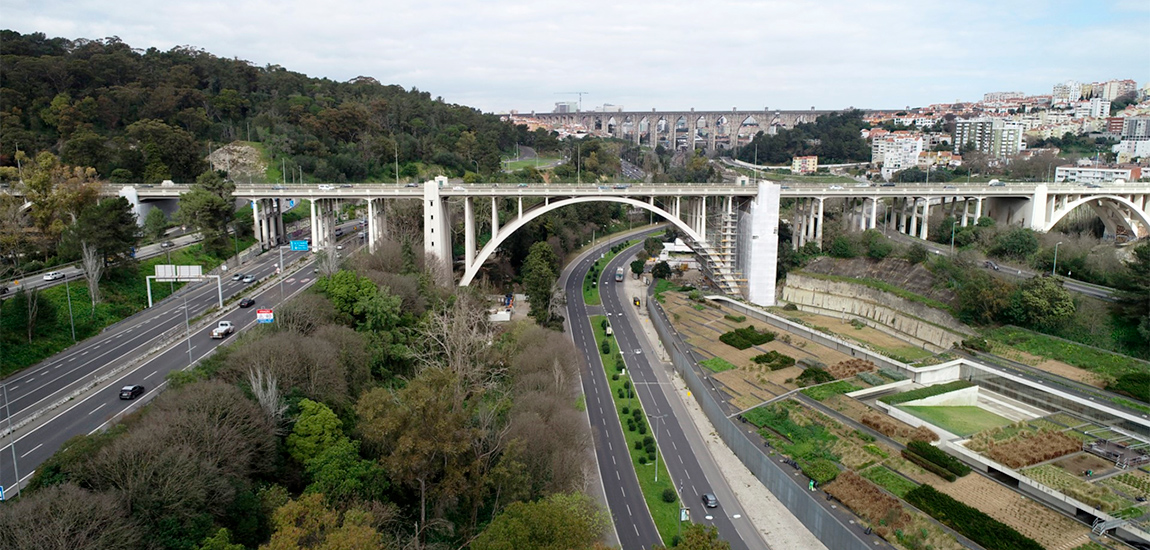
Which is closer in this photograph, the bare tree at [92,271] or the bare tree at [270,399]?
the bare tree at [270,399]

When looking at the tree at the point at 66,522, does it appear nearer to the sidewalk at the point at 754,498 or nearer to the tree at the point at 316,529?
the tree at the point at 316,529

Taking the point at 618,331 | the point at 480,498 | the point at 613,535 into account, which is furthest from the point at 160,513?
the point at 618,331

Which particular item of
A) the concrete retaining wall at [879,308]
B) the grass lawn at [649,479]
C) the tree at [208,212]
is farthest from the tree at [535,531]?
the tree at [208,212]

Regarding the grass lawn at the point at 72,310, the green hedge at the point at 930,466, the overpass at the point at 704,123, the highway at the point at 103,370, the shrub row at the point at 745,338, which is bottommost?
the green hedge at the point at 930,466

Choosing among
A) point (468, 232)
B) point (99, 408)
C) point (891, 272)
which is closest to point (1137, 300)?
point (891, 272)

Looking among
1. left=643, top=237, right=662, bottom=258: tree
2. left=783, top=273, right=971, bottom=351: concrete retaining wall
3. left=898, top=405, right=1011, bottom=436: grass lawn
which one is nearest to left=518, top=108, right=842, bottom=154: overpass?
left=643, top=237, right=662, bottom=258: tree

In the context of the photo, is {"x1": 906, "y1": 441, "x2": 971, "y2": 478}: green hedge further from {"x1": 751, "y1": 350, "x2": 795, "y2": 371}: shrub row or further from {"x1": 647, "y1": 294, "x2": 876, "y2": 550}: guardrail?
{"x1": 751, "y1": 350, "x2": 795, "y2": 371}: shrub row
